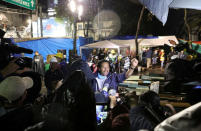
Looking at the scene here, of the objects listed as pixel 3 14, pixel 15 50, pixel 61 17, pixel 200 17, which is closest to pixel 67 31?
pixel 61 17

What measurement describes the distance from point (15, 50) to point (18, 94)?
2.62ft

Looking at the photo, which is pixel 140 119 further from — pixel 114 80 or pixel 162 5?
pixel 114 80

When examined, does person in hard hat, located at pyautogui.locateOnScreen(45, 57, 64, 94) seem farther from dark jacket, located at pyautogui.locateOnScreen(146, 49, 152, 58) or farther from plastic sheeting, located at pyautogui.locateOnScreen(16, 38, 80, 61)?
dark jacket, located at pyautogui.locateOnScreen(146, 49, 152, 58)

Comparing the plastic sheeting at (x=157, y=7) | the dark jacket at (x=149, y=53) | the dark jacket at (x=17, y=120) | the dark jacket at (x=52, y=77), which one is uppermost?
the plastic sheeting at (x=157, y=7)

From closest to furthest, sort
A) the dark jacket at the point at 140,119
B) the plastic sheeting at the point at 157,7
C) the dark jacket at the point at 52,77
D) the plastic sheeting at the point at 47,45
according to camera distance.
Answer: the dark jacket at the point at 140,119 → the plastic sheeting at the point at 157,7 → the dark jacket at the point at 52,77 → the plastic sheeting at the point at 47,45

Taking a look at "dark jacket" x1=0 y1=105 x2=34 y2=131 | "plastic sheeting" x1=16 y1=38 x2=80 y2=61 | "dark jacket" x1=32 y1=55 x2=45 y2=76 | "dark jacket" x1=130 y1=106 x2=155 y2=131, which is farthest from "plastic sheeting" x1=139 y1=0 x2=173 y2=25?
"plastic sheeting" x1=16 y1=38 x2=80 y2=61

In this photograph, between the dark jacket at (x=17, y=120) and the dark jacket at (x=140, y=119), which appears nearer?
the dark jacket at (x=17, y=120)

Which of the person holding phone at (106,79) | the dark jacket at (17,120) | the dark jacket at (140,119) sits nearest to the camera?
the dark jacket at (17,120)

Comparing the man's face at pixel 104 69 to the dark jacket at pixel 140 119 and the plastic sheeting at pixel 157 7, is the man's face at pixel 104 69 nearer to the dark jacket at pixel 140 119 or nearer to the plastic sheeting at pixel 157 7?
the plastic sheeting at pixel 157 7

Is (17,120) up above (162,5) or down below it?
below

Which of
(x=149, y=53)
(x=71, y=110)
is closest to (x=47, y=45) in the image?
(x=149, y=53)

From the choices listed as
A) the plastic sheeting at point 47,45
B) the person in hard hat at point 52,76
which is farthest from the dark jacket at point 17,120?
the plastic sheeting at point 47,45

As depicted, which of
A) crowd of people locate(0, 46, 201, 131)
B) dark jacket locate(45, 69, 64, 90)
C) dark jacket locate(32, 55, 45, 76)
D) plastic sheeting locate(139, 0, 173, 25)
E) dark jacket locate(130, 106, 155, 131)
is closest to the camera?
crowd of people locate(0, 46, 201, 131)

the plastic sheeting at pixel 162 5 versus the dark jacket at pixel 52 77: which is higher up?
the plastic sheeting at pixel 162 5
